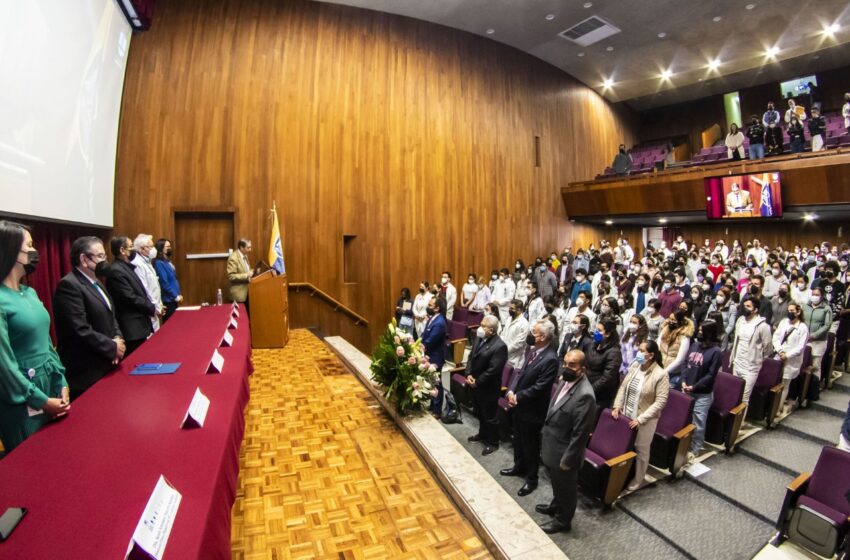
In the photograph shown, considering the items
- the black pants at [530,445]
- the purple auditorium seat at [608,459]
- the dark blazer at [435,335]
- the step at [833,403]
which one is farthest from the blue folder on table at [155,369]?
the step at [833,403]

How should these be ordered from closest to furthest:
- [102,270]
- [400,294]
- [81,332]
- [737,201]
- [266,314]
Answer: [81,332] → [102,270] → [266,314] → [400,294] → [737,201]

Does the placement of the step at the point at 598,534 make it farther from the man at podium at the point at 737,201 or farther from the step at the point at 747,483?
the man at podium at the point at 737,201

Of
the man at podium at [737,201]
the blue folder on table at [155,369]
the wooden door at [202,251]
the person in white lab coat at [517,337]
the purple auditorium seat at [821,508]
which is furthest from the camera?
the man at podium at [737,201]

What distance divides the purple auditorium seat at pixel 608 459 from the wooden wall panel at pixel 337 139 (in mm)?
4615

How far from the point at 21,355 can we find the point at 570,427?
2472 mm

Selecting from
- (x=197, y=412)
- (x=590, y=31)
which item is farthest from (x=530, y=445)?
(x=590, y=31)

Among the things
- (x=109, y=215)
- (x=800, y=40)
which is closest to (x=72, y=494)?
(x=109, y=215)

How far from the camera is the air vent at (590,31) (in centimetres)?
863

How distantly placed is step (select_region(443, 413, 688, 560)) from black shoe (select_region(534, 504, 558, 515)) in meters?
0.04

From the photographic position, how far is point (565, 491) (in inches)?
96.3

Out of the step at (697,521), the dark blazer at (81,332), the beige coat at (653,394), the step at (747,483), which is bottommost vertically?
the step at (697,521)

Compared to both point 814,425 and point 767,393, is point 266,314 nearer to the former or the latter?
point 767,393

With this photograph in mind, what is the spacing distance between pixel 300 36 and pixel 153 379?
629cm

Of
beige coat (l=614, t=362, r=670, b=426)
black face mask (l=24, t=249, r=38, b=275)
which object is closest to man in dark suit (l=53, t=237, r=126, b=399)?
black face mask (l=24, t=249, r=38, b=275)
